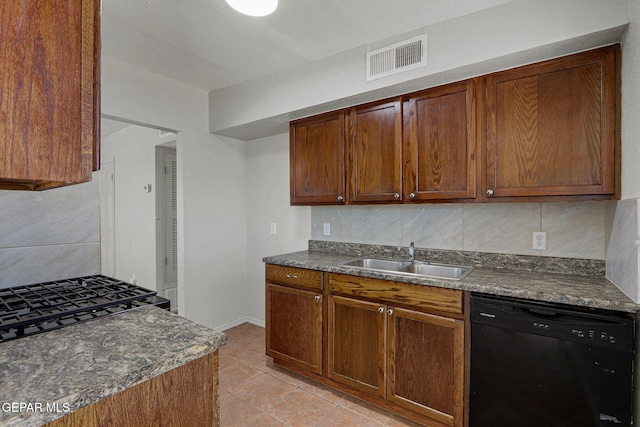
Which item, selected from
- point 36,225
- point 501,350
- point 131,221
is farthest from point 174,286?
point 501,350

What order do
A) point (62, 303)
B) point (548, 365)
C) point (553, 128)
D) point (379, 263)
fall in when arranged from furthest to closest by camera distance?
1. point (379, 263)
2. point (553, 128)
3. point (548, 365)
4. point (62, 303)

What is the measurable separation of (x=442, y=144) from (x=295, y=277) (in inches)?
55.2

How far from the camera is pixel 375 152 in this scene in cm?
232

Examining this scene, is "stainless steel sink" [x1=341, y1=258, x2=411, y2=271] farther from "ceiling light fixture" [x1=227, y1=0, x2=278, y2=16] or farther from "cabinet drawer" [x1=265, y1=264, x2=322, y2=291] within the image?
"ceiling light fixture" [x1=227, y1=0, x2=278, y2=16]

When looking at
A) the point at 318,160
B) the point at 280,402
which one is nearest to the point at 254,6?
the point at 318,160

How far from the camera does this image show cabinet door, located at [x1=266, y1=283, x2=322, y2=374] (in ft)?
7.59

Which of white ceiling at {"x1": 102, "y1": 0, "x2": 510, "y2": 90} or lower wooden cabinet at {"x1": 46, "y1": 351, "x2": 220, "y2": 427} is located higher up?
white ceiling at {"x1": 102, "y1": 0, "x2": 510, "y2": 90}

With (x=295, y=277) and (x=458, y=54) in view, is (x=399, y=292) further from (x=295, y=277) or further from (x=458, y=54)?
(x=458, y=54)

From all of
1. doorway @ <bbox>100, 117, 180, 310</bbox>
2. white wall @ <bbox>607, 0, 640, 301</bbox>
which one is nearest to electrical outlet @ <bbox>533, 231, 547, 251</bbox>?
white wall @ <bbox>607, 0, 640, 301</bbox>

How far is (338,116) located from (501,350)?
187 centimetres

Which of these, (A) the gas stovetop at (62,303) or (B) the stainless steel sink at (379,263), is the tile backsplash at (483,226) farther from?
(A) the gas stovetop at (62,303)

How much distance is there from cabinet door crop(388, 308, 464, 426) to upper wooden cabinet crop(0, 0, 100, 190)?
1.80 m

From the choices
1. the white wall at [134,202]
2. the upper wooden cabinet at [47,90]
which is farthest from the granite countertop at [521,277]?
the white wall at [134,202]

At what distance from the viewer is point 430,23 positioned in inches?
76.5
